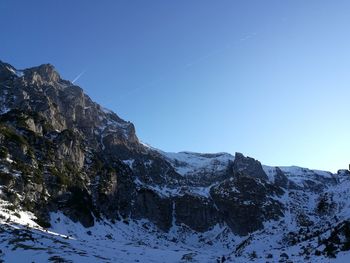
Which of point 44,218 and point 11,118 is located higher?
→ point 11,118

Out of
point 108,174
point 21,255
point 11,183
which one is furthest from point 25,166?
point 21,255

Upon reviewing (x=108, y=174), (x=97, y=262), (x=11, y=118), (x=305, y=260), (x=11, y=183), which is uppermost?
(x=11, y=118)

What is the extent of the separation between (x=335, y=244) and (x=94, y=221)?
11058 cm

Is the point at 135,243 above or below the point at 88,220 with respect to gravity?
below

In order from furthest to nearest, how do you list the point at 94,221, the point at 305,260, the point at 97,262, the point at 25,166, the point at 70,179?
the point at 70,179 < the point at 94,221 < the point at 25,166 < the point at 97,262 < the point at 305,260

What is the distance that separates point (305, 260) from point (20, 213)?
Answer: 79.8 metres

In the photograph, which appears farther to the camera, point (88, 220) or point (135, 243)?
point (88, 220)

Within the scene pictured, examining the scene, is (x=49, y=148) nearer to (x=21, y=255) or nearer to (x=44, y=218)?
(x=44, y=218)

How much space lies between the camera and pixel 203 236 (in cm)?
19612

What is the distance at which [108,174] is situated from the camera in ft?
642

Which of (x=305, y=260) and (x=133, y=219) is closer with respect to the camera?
(x=305, y=260)

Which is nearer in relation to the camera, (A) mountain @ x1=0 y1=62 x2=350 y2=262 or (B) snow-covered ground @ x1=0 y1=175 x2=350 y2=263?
(B) snow-covered ground @ x1=0 y1=175 x2=350 y2=263

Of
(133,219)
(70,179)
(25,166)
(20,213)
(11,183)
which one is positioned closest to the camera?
(20,213)

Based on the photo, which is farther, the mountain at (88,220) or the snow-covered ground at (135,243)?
the mountain at (88,220)
